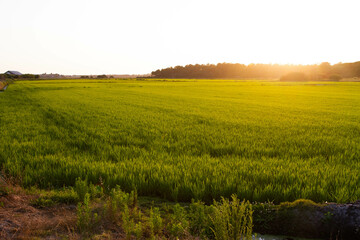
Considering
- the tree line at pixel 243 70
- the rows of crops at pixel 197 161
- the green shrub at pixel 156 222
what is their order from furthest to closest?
the tree line at pixel 243 70 → the rows of crops at pixel 197 161 → the green shrub at pixel 156 222

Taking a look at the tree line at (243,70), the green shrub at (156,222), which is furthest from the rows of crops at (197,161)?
the tree line at (243,70)

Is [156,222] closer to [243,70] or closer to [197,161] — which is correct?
[197,161]

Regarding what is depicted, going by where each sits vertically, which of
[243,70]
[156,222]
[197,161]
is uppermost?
[243,70]

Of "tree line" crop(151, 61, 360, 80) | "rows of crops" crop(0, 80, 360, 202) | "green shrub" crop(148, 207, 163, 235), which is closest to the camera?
"green shrub" crop(148, 207, 163, 235)

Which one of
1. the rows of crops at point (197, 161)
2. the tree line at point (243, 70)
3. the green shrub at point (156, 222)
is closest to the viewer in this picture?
the green shrub at point (156, 222)

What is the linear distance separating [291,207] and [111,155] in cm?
479

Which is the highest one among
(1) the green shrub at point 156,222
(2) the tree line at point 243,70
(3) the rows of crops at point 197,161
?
(2) the tree line at point 243,70

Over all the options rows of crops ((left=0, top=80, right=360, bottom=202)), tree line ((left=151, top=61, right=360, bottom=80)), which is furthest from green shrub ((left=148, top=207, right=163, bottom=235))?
tree line ((left=151, top=61, right=360, bottom=80))

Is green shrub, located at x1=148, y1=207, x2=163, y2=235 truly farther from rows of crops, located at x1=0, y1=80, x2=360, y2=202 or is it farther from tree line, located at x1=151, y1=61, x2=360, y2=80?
tree line, located at x1=151, y1=61, x2=360, y2=80

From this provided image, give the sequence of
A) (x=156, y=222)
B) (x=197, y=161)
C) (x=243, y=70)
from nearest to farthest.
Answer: (x=156, y=222)
(x=197, y=161)
(x=243, y=70)

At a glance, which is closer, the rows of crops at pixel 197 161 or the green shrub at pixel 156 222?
the green shrub at pixel 156 222

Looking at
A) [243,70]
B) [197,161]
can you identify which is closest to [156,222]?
[197,161]

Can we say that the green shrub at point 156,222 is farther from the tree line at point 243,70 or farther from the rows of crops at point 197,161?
the tree line at point 243,70

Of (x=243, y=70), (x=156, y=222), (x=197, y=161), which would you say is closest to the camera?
(x=156, y=222)
